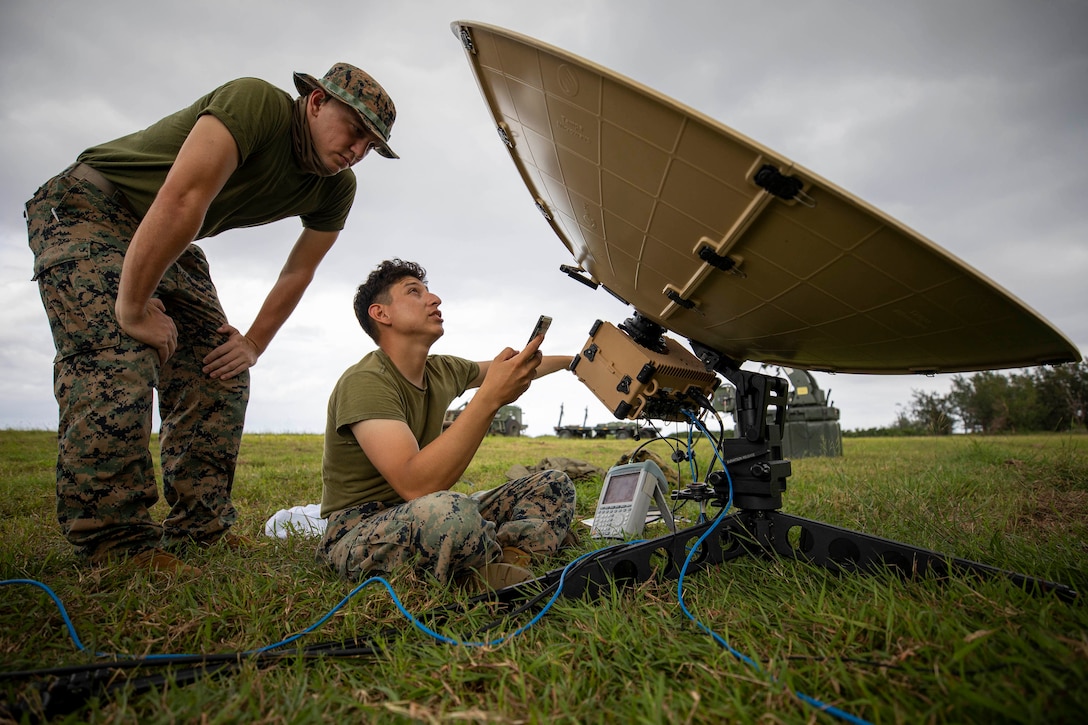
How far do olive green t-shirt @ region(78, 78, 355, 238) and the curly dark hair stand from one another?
0.57 m

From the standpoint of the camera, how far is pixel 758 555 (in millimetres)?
2328

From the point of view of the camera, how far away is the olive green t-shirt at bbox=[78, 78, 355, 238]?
→ 2338mm

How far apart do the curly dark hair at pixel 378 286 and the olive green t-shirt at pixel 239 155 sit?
0.57 m

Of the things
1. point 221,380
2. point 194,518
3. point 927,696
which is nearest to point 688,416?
point 927,696

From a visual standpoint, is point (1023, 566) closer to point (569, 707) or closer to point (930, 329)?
point (930, 329)

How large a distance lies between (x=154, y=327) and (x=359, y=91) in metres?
1.39

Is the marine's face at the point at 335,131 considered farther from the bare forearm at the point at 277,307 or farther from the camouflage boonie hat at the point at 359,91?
the bare forearm at the point at 277,307

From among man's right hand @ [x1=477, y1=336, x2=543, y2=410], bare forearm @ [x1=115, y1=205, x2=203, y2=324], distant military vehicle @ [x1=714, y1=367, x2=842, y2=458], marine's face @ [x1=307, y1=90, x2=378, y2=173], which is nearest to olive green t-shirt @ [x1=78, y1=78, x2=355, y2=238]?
marine's face @ [x1=307, y1=90, x2=378, y2=173]

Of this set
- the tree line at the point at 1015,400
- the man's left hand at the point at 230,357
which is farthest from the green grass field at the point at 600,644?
the tree line at the point at 1015,400

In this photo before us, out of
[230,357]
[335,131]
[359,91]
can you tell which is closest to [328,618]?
[230,357]

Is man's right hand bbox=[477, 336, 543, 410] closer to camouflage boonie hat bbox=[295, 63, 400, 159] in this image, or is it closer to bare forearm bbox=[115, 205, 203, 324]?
camouflage boonie hat bbox=[295, 63, 400, 159]

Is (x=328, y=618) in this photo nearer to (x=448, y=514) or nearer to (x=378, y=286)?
(x=448, y=514)

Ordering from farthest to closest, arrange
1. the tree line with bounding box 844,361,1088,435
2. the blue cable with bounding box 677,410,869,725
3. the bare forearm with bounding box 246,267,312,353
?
the tree line with bounding box 844,361,1088,435 → the bare forearm with bounding box 246,267,312,353 → the blue cable with bounding box 677,410,869,725

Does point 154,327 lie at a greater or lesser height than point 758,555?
greater
